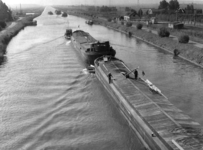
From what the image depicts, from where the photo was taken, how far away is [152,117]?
58.9ft

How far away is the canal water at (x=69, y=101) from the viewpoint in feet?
61.9

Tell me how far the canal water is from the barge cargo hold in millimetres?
1365

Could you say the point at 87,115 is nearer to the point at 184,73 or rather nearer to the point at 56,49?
the point at 184,73

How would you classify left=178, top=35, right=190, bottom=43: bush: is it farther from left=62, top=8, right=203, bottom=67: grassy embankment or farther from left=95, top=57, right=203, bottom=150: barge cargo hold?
left=95, top=57, right=203, bottom=150: barge cargo hold

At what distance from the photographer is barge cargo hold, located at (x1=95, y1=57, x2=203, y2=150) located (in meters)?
14.9

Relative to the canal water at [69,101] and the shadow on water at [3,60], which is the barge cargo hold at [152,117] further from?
the shadow on water at [3,60]

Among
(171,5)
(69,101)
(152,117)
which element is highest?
(171,5)

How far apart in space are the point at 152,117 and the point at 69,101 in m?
10.2

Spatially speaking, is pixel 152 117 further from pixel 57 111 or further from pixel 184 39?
pixel 184 39

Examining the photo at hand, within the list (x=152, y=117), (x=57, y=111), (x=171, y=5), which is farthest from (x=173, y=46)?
(x=171, y=5)

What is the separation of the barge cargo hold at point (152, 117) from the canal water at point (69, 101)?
4.48ft

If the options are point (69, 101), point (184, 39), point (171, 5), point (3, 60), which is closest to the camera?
point (69, 101)

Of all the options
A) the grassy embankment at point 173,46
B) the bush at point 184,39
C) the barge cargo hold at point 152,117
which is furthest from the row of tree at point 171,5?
the barge cargo hold at point 152,117

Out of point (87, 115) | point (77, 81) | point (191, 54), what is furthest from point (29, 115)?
point (191, 54)
